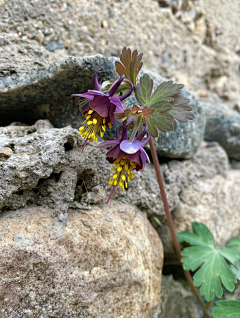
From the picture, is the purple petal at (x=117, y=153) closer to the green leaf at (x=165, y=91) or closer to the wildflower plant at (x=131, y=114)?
the wildflower plant at (x=131, y=114)

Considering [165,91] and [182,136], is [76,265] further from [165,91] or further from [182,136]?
[182,136]

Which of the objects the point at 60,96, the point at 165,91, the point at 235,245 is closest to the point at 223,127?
the point at 235,245

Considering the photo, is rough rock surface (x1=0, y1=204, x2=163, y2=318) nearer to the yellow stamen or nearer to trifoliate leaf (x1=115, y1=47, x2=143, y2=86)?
the yellow stamen

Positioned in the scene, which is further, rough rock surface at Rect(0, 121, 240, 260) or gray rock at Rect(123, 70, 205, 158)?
gray rock at Rect(123, 70, 205, 158)

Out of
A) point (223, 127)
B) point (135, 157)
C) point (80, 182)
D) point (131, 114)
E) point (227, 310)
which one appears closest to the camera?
point (135, 157)

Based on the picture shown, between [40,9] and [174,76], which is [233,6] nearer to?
[174,76]

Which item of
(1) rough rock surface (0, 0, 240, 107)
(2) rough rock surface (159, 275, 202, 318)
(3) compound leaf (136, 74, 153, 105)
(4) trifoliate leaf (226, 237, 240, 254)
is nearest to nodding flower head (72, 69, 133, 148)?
(3) compound leaf (136, 74, 153, 105)
